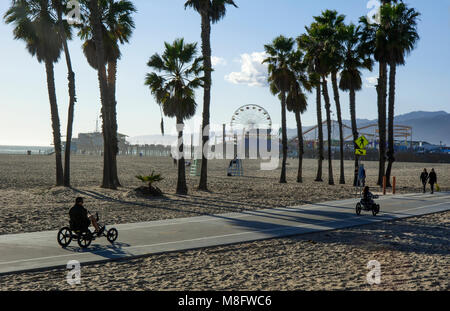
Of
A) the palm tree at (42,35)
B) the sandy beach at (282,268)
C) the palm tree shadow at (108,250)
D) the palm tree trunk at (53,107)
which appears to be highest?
the palm tree at (42,35)

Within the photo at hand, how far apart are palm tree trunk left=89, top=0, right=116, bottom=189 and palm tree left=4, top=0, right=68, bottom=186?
2834 millimetres

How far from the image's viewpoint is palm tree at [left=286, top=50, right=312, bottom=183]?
3303 centimetres

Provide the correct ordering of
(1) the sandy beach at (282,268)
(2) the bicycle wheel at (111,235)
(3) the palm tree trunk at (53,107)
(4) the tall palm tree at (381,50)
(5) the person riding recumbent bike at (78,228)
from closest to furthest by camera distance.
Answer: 1. (1) the sandy beach at (282,268)
2. (5) the person riding recumbent bike at (78,228)
3. (2) the bicycle wheel at (111,235)
4. (3) the palm tree trunk at (53,107)
5. (4) the tall palm tree at (381,50)

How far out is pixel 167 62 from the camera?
2238 cm

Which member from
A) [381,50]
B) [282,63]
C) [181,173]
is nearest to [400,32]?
[381,50]

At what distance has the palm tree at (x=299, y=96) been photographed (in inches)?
1300

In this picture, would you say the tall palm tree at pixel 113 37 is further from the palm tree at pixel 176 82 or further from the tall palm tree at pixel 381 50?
the tall palm tree at pixel 381 50

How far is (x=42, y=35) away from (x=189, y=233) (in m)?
17.6

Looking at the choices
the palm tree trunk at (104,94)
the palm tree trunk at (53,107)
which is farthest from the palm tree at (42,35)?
the palm tree trunk at (104,94)

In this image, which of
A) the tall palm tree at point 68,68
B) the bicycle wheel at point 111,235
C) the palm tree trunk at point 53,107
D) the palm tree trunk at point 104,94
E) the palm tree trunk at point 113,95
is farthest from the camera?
the palm tree trunk at point 113,95

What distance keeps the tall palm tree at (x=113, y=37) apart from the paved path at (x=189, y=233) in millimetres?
11948

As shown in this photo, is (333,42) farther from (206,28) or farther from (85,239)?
(85,239)
